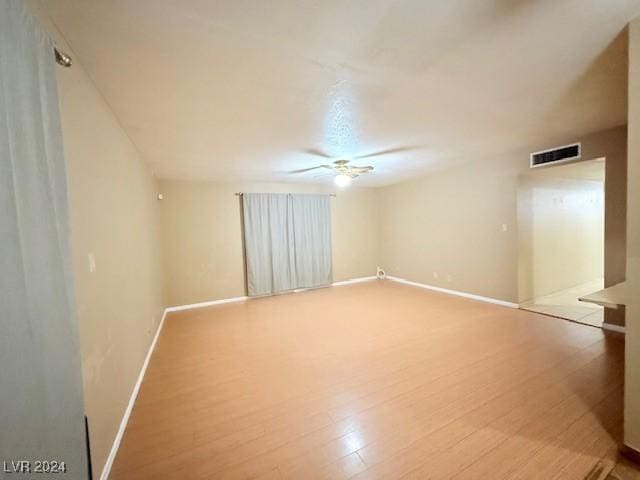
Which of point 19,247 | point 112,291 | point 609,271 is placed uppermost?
point 19,247

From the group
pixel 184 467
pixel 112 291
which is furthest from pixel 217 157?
pixel 184 467

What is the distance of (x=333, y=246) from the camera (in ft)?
19.8

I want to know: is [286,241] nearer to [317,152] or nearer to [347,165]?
[347,165]

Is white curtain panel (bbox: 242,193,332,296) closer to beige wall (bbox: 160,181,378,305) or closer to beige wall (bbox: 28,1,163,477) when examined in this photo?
beige wall (bbox: 160,181,378,305)

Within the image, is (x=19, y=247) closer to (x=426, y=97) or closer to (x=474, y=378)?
(x=426, y=97)

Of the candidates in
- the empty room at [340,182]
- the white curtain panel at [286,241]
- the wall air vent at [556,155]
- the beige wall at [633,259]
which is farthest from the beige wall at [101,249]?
the wall air vent at [556,155]

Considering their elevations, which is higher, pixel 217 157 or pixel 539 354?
pixel 217 157

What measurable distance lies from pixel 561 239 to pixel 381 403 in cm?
477

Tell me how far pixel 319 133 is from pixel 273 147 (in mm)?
680

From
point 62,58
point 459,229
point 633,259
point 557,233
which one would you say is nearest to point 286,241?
point 459,229

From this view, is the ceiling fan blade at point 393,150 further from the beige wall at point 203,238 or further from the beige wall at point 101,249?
the beige wall at point 101,249

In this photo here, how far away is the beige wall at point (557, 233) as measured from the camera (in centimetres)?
397

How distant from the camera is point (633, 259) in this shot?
1.41m

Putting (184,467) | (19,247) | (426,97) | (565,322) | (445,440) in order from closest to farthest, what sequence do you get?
(19,247) < (184,467) < (445,440) < (426,97) < (565,322)
